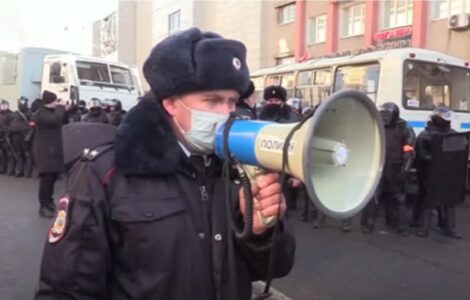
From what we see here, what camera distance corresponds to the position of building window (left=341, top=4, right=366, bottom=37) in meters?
22.1

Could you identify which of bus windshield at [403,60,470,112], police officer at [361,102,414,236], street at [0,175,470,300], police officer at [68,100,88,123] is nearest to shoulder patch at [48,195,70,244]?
street at [0,175,470,300]

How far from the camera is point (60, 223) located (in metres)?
1.67

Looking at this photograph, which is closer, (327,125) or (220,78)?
(327,125)

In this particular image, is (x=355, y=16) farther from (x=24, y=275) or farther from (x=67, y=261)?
(x=67, y=261)

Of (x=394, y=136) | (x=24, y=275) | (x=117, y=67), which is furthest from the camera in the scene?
(x=117, y=67)

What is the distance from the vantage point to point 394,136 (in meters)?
7.42

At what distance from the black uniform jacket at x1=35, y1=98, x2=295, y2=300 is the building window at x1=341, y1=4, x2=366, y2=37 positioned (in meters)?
21.3

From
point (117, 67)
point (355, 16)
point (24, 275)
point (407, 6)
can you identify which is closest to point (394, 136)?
point (24, 275)

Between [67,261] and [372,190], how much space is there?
87 centimetres

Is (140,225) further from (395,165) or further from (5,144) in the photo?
(5,144)

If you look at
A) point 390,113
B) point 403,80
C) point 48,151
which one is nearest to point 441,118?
point 390,113

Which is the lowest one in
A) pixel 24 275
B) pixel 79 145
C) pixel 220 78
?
pixel 24 275

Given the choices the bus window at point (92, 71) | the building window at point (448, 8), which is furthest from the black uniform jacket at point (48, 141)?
the building window at point (448, 8)

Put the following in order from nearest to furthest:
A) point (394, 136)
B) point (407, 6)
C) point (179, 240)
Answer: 1. point (179, 240)
2. point (394, 136)
3. point (407, 6)
